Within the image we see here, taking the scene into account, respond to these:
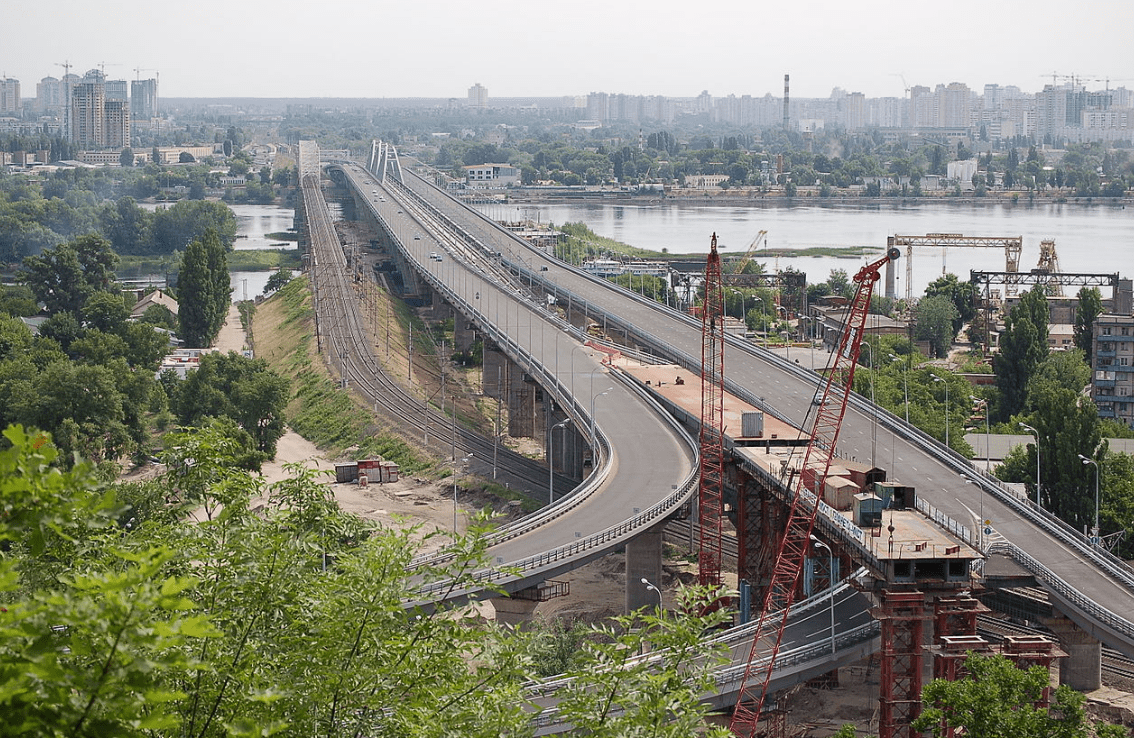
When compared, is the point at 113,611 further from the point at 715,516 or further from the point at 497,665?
the point at 715,516

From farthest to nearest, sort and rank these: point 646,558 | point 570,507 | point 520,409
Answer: point 520,409, point 570,507, point 646,558

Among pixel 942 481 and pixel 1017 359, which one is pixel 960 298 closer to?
pixel 1017 359

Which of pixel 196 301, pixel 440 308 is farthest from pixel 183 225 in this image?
pixel 196 301

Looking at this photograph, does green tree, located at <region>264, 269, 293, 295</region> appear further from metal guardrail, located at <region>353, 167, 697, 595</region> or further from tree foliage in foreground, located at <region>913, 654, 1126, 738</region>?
tree foliage in foreground, located at <region>913, 654, 1126, 738</region>

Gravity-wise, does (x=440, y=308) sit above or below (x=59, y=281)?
below

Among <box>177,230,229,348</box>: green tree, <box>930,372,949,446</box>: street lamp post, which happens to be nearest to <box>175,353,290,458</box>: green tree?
<box>177,230,229,348</box>: green tree

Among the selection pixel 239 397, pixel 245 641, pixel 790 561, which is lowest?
pixel 790 561
